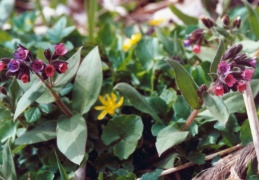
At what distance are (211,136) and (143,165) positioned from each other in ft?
0.75

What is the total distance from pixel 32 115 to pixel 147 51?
22.6 inches

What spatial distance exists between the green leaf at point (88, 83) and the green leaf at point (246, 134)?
1.44ft

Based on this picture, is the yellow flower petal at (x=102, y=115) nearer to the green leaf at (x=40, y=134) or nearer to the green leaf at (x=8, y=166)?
the green leaf at (x=40, y=134)

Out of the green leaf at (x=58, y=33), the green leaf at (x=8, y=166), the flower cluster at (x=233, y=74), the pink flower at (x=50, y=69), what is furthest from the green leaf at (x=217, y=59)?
the green leaf at (x=58, y=33)

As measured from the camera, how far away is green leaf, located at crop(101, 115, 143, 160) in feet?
4.74

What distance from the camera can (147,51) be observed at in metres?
1.83

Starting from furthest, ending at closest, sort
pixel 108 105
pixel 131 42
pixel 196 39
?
pixel 131 42
pixel 196 39
pixel 108 105

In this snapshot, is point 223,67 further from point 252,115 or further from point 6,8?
point 6,8

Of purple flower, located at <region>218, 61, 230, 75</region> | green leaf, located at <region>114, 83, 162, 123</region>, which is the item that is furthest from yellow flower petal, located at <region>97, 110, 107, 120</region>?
purple flower, located at <region>218, 61, 230, 75</region>

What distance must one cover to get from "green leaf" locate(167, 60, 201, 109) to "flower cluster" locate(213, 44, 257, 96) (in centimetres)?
7

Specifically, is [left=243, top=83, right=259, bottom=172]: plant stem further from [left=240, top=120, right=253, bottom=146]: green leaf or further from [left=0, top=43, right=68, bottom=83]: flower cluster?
[left=0, top=43, right=68, bottom=83]: flower cluster

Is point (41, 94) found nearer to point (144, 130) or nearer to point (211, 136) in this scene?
point (144, 130)

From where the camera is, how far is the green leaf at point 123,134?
4.74 feet

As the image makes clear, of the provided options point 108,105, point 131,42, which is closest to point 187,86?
point 108,105
